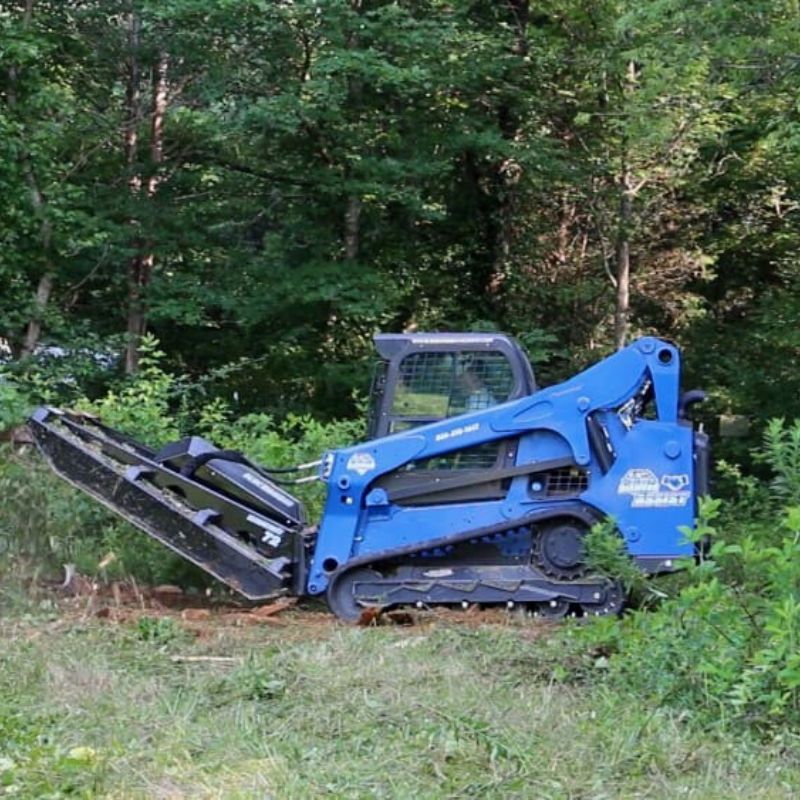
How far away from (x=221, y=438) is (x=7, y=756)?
5.58 metres

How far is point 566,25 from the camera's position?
1443 cm

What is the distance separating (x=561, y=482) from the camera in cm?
644

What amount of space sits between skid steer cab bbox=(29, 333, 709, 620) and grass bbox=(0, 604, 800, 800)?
39.5 inches

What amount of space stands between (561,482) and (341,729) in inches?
106

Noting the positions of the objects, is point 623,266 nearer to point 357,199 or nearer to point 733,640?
point 357,199

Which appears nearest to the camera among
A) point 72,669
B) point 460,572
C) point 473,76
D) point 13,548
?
point 72,669

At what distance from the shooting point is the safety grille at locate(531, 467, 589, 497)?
21.0 ft

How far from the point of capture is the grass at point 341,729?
358cm

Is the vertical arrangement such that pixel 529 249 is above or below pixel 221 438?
above

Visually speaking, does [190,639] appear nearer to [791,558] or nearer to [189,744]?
[189,744]

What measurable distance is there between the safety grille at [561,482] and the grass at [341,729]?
118 cm

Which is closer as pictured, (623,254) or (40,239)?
(40,239)

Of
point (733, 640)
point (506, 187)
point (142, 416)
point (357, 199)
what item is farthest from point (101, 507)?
point (506, 187)

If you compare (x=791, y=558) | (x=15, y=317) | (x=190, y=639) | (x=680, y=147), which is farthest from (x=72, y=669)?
(x=680, y=147)
